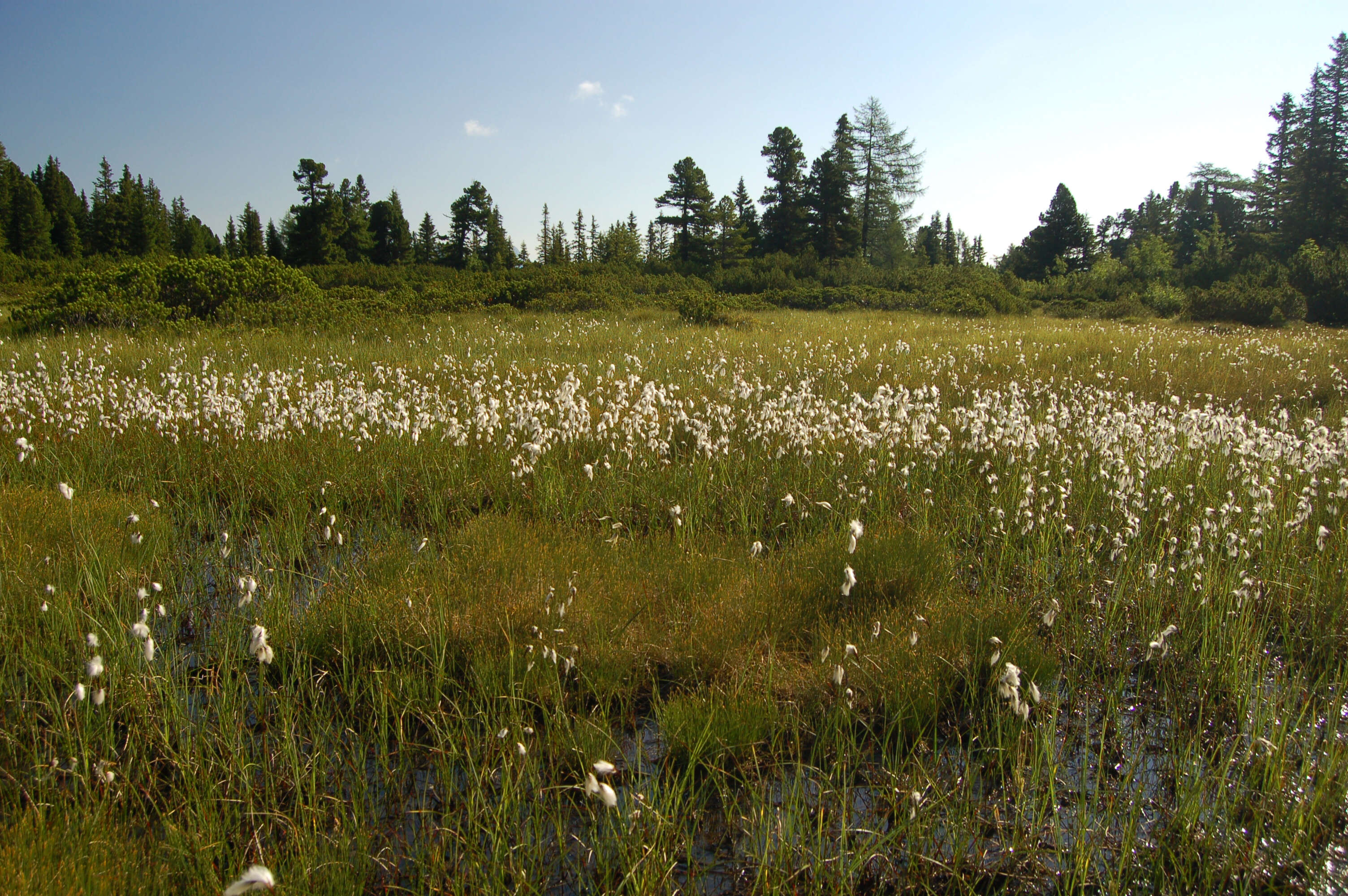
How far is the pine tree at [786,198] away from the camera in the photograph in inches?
1719

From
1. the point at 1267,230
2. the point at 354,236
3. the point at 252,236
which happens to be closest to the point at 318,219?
the point at 354,236

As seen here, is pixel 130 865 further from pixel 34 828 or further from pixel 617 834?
pixel 617 834

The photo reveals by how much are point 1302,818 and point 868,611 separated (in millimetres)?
1731

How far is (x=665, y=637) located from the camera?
10.9ft

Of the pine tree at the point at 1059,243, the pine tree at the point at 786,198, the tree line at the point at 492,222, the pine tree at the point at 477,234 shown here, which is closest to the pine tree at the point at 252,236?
the tree line at the point at 492,222

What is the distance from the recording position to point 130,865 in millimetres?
1924

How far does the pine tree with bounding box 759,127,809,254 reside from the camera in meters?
43.7

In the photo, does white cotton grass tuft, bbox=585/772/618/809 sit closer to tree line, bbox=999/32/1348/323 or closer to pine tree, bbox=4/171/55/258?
tree line, bbox=999/32/1348/323

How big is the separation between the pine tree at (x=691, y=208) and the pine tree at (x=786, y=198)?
4.00 metres

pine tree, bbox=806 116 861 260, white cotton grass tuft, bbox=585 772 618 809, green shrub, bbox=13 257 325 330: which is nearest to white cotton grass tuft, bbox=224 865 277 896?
white cotton grass tuft, bbox=585 772 618 809

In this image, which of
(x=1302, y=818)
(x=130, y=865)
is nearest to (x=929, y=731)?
(x=1302, y=818)

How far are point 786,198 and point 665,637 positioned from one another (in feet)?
148

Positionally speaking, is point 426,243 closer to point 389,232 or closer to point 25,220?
point 389,232

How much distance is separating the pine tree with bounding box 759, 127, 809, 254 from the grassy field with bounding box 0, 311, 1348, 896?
40.3 meters
